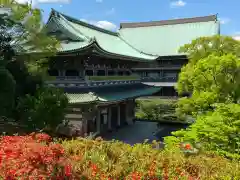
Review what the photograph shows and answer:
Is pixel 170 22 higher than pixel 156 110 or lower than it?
higher

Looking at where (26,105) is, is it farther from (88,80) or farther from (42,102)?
(88,80)

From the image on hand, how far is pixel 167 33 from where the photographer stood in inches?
1613

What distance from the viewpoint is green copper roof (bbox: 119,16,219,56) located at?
38.3 metres

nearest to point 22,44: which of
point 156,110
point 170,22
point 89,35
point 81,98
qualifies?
point 81,98

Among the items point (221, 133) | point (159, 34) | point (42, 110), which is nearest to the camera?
point (221, 133)

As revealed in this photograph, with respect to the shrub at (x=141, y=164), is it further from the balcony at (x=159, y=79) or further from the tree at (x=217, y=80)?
the balcony at (x=159, y=79)

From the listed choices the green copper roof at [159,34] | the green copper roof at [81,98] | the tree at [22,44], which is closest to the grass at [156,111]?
the green copper roof at [159,34]

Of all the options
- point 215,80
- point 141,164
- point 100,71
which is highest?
point 100,71

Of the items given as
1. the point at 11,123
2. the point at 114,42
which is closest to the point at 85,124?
the point at 11,123

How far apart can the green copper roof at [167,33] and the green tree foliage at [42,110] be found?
2654cm

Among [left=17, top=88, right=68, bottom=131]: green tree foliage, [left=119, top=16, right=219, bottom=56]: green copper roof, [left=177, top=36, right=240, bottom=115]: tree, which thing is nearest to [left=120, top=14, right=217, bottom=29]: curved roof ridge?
[left=119, top=16, right=219, bottom=56]: green copper roof

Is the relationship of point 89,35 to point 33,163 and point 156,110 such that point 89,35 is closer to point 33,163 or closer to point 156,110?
point 156,110

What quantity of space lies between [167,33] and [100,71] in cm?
2238

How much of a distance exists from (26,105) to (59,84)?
18.8ft
